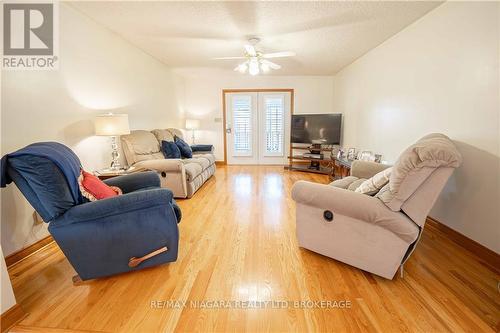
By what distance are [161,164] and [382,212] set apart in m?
2.70

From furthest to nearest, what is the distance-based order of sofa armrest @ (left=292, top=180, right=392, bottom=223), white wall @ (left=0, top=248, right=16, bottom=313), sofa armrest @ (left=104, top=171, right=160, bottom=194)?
sofa armrest @ (left=104, top=171, right=160, bottom=194), sofa armrest @ (left=292, top=180, right=392, bottom=223), white wall @ (left=0, top=248, right=16, bottom=313)

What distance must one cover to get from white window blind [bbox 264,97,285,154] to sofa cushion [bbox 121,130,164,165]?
3.09 meters

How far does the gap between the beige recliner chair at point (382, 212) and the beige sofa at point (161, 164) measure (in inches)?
77.5

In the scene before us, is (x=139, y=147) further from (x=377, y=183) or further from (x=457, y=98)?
(x=457, y=98)

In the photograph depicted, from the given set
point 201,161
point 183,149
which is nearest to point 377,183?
point 201,161

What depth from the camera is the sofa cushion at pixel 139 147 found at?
10.2 feet

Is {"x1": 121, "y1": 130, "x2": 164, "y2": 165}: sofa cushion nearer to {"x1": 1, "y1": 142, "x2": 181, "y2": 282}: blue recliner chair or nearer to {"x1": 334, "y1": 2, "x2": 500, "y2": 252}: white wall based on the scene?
{"x1": 1, "y1": 142, "x2": 181, "y2": 282}: blue recliner chair

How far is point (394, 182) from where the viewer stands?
1411mm

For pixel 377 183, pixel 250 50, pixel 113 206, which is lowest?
pixel 113 206

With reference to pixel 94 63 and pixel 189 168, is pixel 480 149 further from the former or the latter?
pixel 94 63

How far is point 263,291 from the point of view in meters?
1.53

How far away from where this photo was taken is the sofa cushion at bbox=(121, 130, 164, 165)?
10.2 ft

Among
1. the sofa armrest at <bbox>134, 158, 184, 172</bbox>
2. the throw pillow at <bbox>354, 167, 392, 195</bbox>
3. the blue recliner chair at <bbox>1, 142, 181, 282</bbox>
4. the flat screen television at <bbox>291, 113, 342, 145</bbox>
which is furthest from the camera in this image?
the flat screen television at <bbox>291, 113, 342, 145</bbox>

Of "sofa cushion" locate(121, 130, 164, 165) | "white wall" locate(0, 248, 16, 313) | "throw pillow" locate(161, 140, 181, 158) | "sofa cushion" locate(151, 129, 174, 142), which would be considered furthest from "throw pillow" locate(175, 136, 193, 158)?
"white wall" locate(0, 248, 16, 313)
